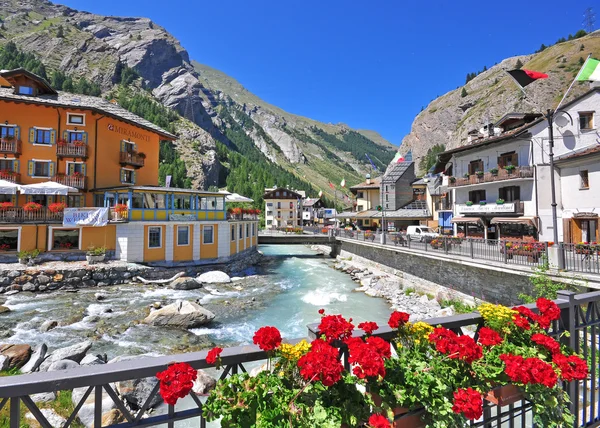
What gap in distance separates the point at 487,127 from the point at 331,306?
25998 millimetres

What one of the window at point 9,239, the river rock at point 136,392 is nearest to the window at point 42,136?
the window at point 9,239

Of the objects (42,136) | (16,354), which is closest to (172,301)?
(16,354)

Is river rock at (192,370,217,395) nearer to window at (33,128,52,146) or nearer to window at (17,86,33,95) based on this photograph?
window at (33,128,52,146)

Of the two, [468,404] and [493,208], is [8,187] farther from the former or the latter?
[493,208]

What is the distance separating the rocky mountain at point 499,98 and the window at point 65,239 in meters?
54.3

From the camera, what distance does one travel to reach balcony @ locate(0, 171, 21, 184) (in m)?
27.2

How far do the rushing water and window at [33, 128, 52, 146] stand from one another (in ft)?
53.6

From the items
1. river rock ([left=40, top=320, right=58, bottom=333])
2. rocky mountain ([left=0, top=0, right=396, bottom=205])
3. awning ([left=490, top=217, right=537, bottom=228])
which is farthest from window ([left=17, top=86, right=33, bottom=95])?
rocky mountain ([left=0, top=0, right=396, bottom=205])

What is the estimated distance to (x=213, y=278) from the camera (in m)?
26.4

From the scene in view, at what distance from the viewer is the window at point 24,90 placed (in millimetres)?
29344

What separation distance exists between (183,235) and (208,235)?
100 inches

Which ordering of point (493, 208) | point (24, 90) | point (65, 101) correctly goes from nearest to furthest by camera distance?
point (493, 208) < point (24, 90) < point (65, 101)

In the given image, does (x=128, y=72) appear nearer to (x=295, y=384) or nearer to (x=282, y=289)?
(x=282, y=289)

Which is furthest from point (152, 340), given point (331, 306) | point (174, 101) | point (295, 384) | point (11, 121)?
point (174, 101)
